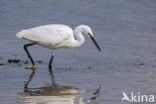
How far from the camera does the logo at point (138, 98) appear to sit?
968cm

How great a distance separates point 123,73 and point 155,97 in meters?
2.08

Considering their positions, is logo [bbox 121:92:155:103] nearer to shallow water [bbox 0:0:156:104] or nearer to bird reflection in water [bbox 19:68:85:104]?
shallow water [bbox 0:0:156:104]

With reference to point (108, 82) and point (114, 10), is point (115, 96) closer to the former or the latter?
point (108, 82)

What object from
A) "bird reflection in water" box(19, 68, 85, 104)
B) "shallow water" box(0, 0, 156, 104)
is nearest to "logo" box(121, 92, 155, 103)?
"shallow water" box(0, 0, 156, 104)

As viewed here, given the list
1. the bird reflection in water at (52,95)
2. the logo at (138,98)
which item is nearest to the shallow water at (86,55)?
the bird reflection in water at (52,95)

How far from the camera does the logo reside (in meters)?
9.68

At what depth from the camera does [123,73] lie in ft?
39.0

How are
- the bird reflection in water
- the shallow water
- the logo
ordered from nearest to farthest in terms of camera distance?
1. the bird reflection in water
2. the logo
3. the shallow water

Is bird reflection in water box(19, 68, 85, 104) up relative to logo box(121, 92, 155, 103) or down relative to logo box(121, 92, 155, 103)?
up

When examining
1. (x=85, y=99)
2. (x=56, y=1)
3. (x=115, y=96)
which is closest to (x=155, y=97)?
(x=115, y=96)

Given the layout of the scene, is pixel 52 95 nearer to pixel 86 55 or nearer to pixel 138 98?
pixel 138 98

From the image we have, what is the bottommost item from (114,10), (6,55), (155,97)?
(155,97)

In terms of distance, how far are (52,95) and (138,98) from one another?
1699mm

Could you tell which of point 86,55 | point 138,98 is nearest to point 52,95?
point 138,98
